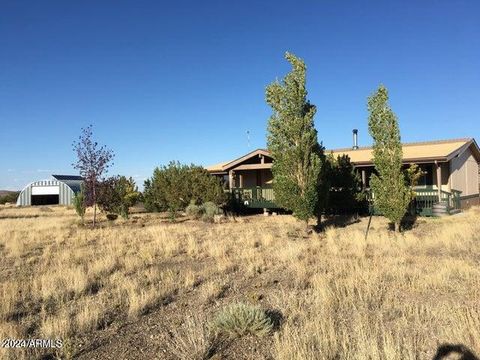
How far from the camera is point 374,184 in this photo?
17.2 meters

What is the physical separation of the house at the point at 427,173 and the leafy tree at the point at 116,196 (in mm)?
6603

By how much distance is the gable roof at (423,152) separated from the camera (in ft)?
73.2

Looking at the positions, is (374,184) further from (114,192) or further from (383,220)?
(114,192)

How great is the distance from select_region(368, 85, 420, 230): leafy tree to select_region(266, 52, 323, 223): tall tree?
242 cm

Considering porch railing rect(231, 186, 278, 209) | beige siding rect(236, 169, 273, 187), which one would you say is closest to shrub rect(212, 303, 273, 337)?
porch railing rect(231, 186, 278, 209)

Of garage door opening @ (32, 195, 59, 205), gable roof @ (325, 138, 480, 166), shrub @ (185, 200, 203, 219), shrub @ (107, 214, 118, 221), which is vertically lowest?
shrub @ (107, 214, 118, 221)

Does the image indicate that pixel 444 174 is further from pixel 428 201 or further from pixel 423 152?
pixel 428 201

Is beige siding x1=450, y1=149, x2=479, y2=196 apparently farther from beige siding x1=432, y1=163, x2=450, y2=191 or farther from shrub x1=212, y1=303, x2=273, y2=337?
shrub x1=212, y1=303, x2=273, y2=337

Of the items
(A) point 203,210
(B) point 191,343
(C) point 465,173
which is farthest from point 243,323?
(C) point 465,173

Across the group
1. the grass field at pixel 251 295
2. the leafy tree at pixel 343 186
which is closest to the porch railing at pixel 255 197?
the leafy tree at pixel 343 186

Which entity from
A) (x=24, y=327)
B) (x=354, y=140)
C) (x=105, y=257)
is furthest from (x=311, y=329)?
(x=354, y=140)

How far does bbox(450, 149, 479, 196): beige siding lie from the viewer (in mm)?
24656

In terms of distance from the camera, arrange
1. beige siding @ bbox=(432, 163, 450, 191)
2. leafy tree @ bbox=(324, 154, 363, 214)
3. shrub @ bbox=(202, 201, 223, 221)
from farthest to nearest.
→ beige siding @ bbox=(432, 163, 450, 191), shrub @ bbox=(202, 201, 223, 221), leafy tree @ bbox=(324, 154, 363, 214)

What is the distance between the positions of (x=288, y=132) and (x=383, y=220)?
24.1ft
